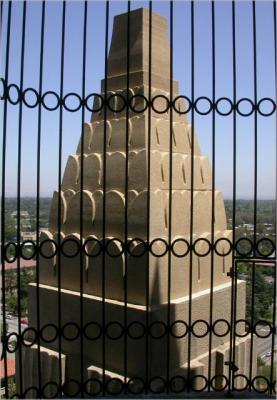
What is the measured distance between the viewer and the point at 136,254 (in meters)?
5.30

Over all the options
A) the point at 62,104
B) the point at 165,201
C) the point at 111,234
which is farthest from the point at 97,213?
the point at 62,104

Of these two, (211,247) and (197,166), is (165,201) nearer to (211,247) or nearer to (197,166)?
(197,166)

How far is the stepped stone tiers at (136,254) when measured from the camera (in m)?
5.30

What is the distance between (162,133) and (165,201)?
1.05 meters

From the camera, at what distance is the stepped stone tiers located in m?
5.30

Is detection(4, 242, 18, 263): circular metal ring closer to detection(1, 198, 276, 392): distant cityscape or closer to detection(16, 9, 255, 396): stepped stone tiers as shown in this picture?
detection(1, 198, 276, 392): distant cityscape

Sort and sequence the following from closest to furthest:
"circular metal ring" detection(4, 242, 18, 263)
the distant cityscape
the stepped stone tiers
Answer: "circular metal ring" detection(4, 242, 18, 263) < the distant cityscape < the stepped stone tiers

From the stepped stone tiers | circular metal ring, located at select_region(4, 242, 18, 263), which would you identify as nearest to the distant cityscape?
circular metal ring, located at select_region(4, 242, 18, 263)

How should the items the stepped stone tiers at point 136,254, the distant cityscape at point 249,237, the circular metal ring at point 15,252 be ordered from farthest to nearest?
1. the stepped stone tiers at point 136,254
2. the distant cityscape at point 249,237
3. the circular metal ring at point 15,252

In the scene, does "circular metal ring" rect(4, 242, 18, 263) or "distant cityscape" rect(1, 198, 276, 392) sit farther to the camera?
"distant cityscape" rect(1, 198, 276, 392)

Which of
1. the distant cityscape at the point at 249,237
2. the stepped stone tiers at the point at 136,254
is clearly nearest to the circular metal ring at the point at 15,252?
the distant cityscape at the point at 249,237

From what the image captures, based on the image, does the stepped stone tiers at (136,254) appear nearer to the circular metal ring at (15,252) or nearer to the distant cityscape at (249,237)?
the distant cityscape at (249,237)

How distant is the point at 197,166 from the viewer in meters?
6.36

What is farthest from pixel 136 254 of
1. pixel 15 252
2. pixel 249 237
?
pixel 15 252
